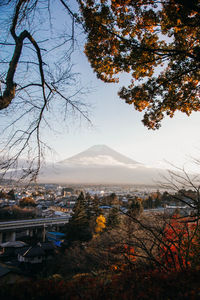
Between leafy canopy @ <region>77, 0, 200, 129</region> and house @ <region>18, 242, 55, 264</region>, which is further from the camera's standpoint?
house @ <region>18, 242, 55, 264</region>

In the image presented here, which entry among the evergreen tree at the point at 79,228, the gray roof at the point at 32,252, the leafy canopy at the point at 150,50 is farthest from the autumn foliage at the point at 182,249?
the gray roof at the point at 32,252

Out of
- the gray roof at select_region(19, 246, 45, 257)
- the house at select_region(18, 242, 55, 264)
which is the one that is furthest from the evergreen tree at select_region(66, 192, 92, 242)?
the gray roof at select_region(19, 246, 45, 257)

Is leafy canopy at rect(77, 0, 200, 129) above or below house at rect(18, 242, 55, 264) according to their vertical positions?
above

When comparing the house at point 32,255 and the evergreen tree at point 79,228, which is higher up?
the evergreen tree at point 79,228

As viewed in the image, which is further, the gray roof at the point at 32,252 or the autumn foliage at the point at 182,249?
the gray roof at the point at 32,252

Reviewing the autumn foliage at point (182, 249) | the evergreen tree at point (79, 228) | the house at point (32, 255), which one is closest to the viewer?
the autumn foliage at point (182, 249)

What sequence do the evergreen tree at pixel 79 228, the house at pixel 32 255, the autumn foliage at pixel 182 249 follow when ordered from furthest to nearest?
the evergreen tree at pixel 79 228 < the house at pixel 32 255 < the autumn foliage at pixel 182 249

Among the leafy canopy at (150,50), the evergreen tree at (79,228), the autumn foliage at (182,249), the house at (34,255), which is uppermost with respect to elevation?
the leafy canopy at (150,50)

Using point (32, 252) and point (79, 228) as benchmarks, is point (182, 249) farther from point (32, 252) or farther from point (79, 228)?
point (32, 252)

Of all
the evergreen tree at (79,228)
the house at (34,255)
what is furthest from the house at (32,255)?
the evergreen tree at (79,228)

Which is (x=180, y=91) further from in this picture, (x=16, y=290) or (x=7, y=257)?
(x=7, y=257)

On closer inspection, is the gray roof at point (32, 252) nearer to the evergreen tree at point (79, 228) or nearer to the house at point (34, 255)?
the house at point (34, 255)

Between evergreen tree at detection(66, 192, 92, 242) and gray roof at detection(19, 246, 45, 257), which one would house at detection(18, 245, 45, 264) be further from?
evergreen tree at detection(66, 192, 92, 242)

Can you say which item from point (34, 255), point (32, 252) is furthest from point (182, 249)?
point (32, 252)
